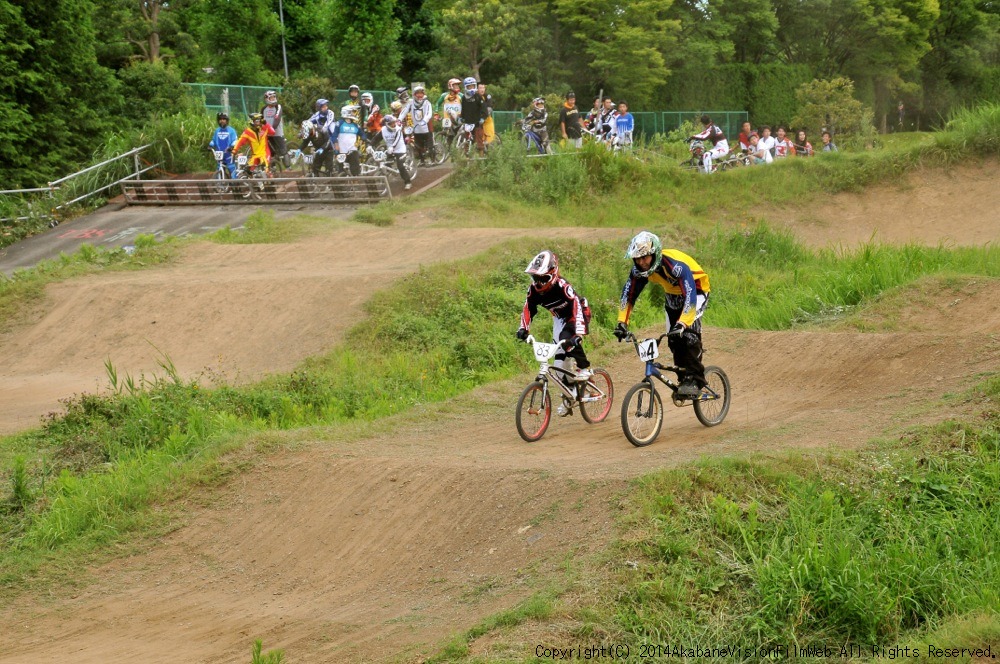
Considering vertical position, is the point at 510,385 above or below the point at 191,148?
below

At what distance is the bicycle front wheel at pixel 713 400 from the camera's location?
11.1 metres

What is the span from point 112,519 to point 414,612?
4.02 m

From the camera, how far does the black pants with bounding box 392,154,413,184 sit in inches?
1050

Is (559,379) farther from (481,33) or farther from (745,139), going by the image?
(481,33)

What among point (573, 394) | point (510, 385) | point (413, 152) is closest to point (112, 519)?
point (573, 394)

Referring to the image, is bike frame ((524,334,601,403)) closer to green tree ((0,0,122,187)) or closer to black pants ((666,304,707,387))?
black pants ((666,304,707,387))

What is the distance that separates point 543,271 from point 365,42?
95.7ft

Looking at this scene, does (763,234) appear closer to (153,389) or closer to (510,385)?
(510,385)

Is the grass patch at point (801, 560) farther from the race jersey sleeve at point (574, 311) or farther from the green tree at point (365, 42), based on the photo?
the green tree at point (365, 42)

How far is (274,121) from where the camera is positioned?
27438 mm

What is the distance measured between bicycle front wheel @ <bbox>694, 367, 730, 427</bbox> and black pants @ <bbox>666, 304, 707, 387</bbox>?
265 millimetres

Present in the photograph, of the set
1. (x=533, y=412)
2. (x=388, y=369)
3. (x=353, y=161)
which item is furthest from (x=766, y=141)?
(x=533, y=412)

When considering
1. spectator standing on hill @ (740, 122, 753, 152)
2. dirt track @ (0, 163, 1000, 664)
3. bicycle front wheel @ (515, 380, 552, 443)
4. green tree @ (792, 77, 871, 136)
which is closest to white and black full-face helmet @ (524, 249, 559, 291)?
bicycle front wheel @ (515, 380, 552, 443)

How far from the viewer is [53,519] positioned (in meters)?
10.4
